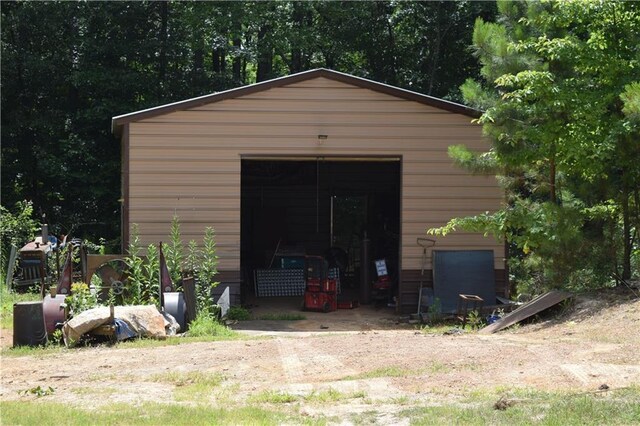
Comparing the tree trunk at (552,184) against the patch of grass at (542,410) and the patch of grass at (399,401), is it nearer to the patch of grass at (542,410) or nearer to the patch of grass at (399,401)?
the patch of grass at (542,410)

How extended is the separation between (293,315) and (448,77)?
1161cm

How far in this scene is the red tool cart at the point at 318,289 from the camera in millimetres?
14422

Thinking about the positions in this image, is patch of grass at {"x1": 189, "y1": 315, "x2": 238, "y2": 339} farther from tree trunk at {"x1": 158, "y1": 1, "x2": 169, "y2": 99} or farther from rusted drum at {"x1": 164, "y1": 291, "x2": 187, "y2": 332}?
tree trunk at {"x1": 158, "y1": 1, "x2": 169, "y2": 99}

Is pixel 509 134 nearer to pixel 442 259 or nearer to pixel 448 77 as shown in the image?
pixel 442 259

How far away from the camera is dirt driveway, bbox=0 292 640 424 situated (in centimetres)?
687

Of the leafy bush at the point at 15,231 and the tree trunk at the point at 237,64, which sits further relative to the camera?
the tree trunk at the point at 237,64

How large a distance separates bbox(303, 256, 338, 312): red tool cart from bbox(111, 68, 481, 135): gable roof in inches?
123

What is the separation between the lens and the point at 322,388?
7.01m

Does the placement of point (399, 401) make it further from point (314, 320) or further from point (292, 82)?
point (292, 82)

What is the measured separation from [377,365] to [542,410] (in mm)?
2233

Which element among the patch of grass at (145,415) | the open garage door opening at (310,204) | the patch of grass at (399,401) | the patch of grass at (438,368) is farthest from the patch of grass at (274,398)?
the open garage door opening at (310,204)

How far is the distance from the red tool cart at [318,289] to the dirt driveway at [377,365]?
4146mm

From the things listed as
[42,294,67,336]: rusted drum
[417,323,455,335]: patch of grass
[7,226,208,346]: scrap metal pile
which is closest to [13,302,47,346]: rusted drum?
[7,226,208,346]: scrap metal pile

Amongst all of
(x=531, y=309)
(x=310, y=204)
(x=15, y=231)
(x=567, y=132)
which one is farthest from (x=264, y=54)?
(x=531, y=309)
